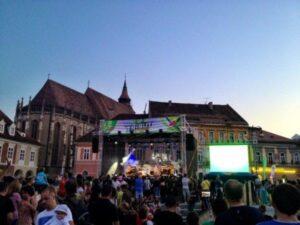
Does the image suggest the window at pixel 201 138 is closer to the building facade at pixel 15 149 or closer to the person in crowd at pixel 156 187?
the building facade at pixel 15 149

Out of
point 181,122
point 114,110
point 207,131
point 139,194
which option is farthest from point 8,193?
point 114,110

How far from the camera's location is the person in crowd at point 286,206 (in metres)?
2.29

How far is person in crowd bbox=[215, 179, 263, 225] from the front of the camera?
313 centimetres

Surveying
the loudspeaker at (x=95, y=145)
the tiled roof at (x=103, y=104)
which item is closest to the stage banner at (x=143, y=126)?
the loudspeaker at (x=95, y=145)

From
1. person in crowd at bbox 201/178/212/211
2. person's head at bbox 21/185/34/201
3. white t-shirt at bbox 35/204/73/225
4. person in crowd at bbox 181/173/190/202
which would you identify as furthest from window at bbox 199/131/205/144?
white t-shirt at bbox 35/204/73/225

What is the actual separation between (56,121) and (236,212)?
49.5m

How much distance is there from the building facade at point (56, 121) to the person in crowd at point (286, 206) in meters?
47.4

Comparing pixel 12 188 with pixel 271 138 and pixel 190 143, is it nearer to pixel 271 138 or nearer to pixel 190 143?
pixel 190 143

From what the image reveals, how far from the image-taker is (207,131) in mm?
44156

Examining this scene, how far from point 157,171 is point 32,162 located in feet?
76.4

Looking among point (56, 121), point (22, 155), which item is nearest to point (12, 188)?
point (22, 155)

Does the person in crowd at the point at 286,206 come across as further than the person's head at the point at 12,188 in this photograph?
No

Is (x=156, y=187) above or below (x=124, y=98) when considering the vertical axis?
below

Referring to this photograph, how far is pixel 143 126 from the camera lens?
20.8 meters
